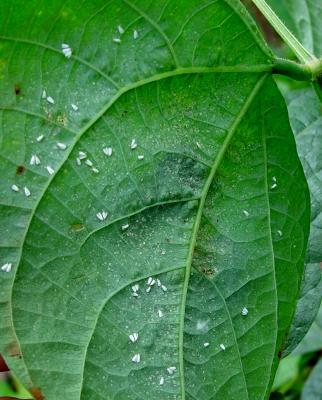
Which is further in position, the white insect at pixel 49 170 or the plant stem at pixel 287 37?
the plant stem at pixel 287 37

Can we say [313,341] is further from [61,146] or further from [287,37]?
[61,146]

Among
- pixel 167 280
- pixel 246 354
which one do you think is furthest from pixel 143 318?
pixel 246 354

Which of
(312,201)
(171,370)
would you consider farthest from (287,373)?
(171,370)

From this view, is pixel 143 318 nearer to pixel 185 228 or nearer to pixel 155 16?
pixel 185 228

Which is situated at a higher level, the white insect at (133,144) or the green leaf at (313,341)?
the white insect at (133,144)

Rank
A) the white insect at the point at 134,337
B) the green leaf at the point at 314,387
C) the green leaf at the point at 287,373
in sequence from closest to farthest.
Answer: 1. the white insect at the point at 134,337
2. the green leaf at the point at 314,387
3. the green leaf at the point at 287,373

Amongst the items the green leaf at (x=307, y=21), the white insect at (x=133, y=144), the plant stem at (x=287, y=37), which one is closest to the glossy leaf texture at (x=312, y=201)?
the green leaf at (x=307, y=21)

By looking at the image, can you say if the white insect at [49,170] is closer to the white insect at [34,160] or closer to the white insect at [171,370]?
the white insect at [34,160]
